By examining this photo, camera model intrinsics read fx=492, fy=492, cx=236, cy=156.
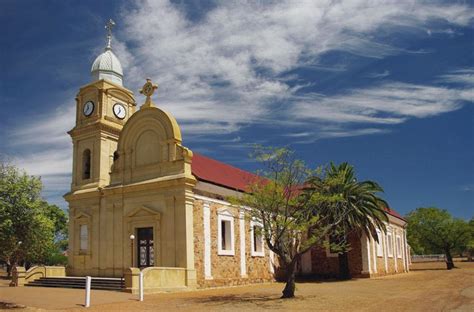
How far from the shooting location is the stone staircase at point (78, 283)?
81.1 feet

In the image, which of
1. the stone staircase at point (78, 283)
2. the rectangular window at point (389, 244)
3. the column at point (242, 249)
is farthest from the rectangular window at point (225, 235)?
the rectangular window at point (389, 244)

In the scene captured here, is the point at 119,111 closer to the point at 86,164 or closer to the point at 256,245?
the point at 86,164

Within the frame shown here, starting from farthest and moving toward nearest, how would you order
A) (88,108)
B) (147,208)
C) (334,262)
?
1. (334,262)
2. (88,108)
3. (147,208)

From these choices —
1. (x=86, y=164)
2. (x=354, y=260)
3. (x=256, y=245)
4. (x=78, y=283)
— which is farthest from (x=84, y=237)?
(x=354, y=260)

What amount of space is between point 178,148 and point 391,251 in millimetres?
29502

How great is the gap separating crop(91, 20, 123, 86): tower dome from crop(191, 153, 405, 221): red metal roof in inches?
313

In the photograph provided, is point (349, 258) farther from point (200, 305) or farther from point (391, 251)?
point (200, 305)

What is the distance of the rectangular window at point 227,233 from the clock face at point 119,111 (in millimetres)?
10766

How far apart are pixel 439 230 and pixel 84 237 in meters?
46.4

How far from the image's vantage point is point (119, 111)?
34.2m

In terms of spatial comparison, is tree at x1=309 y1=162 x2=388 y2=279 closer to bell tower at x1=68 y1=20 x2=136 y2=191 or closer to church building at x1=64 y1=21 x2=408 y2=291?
church building at x1=64 y1=21 x2=408 y2=291

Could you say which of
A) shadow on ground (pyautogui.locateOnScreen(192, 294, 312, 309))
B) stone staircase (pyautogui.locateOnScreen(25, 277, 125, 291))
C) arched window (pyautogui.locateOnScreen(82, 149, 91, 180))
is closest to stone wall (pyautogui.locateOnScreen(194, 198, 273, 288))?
stone staircase (pyautogui.locateOnScreen(25, 277, 125, 291))

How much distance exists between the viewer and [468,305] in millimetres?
15875

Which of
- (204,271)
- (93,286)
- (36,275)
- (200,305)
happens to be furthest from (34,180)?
(36,275)
